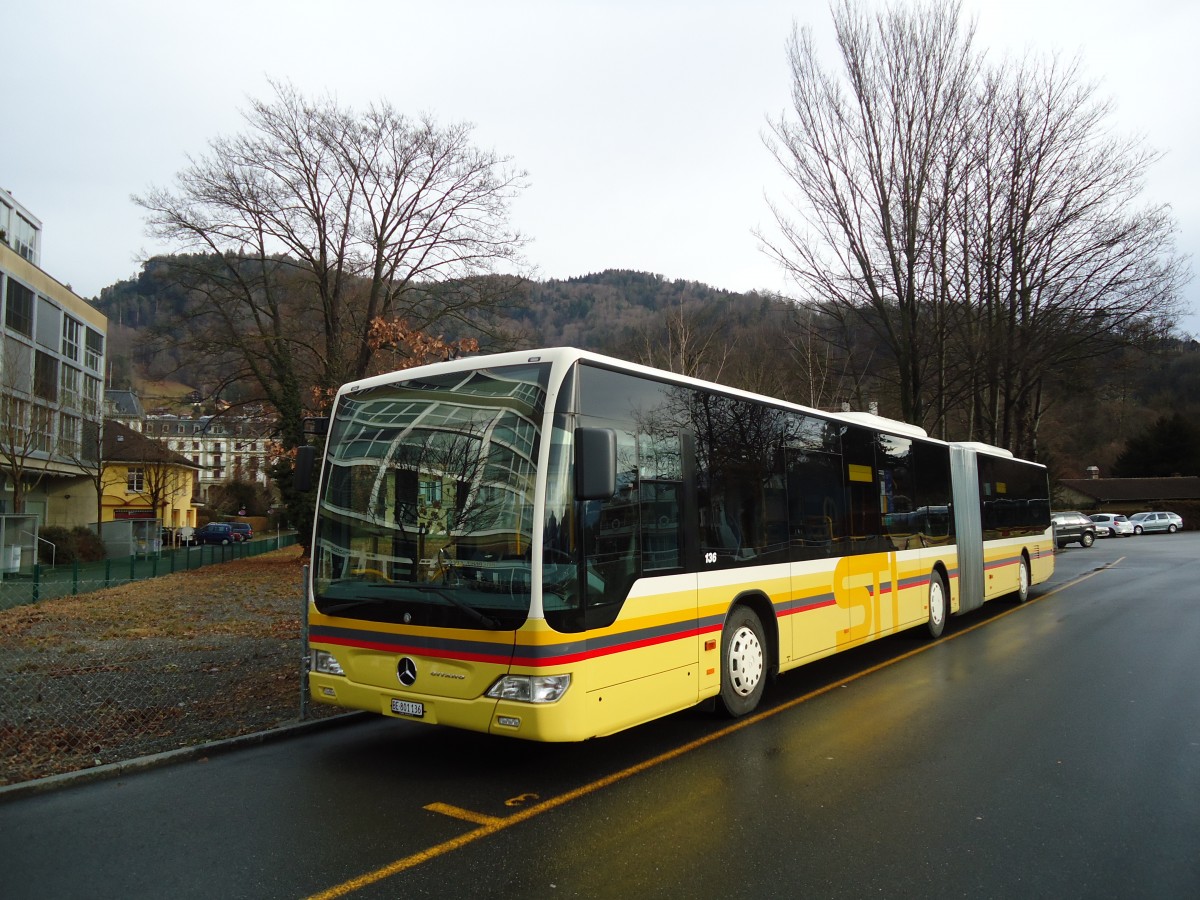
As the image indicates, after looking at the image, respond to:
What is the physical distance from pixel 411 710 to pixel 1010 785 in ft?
13.6

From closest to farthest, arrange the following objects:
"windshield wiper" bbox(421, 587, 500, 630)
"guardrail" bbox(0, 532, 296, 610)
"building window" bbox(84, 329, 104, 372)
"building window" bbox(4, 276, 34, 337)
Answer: "windshield wiper" bbox(421, 587, 500, 630) → "guardrail" bbox(0, 532, 296, 610) → "building window" bbox(4, 276, 34, 337) → "building window" bbox(84, 329, 104, 372)

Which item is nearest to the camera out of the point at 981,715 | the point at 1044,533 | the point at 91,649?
the point at 981,715

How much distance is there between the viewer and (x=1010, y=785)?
5508mm

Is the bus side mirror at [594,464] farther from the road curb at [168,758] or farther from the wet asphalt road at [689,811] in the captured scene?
the road curb at [168,758]

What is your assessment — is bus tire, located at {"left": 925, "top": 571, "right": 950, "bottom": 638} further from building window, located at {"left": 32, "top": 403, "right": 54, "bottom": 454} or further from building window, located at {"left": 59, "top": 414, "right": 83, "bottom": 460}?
building window, located at {"left": 59, "top": 414, "right": 83, "bottom": 460}

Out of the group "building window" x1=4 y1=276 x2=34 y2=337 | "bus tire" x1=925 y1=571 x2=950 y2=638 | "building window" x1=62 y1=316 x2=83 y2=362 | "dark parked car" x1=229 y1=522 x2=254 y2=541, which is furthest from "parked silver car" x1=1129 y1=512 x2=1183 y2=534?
"building window" x1=62 y1=316 x2=83 y2=362

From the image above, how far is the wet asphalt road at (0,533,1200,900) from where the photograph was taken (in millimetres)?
4105

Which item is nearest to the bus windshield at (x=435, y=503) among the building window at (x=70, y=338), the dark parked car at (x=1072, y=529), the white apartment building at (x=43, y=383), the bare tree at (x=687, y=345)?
the bare tree at (x=687, y=345)

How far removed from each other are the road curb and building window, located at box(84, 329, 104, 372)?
162ft

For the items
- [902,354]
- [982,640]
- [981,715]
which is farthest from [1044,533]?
[981,715]

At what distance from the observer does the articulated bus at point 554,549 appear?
5.42m

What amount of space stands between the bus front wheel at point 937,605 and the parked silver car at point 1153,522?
55.8 m

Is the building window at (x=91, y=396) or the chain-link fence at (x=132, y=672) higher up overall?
the building window at (x=91, y=396)

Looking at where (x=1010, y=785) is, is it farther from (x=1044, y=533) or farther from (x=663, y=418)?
(x=1044, y=533)
